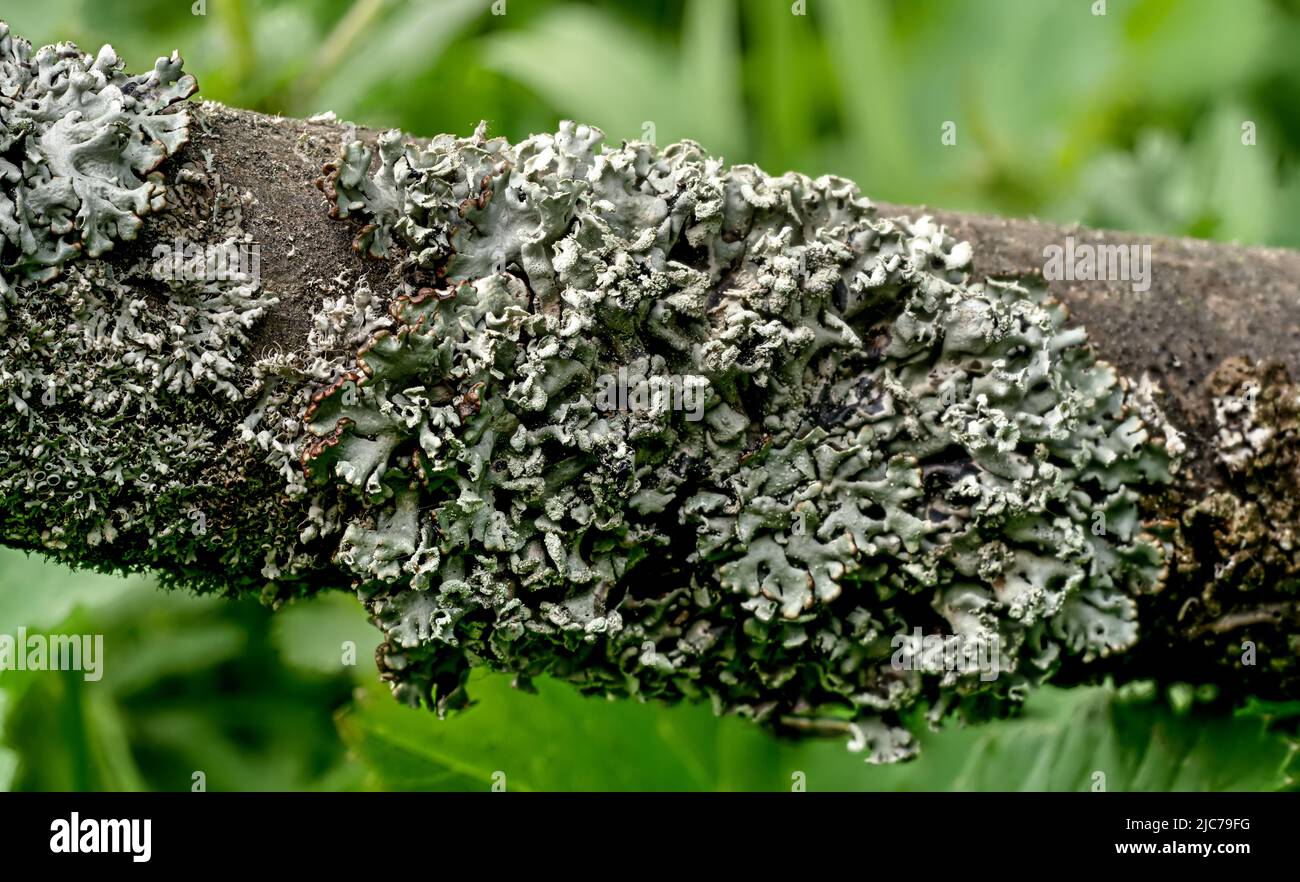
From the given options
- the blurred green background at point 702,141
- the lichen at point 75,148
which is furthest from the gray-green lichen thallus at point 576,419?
the blurred green background at point 702,141

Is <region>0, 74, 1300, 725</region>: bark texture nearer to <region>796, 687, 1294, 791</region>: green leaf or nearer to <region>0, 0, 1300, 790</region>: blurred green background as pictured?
<region>796, 687, 1294, 791</region>: green leaf

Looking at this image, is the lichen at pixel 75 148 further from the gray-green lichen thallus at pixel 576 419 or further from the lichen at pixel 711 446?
the lichen at pixel 711 446

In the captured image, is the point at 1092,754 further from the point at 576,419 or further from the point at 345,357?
the point at 345,357

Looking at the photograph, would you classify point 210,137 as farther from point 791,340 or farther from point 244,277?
point 791,340

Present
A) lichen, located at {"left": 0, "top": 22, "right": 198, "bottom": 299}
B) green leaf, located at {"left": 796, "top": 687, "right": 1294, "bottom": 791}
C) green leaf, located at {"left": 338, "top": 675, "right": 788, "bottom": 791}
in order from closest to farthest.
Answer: lichen, located at {"left": 0, "top": 22, "right": 198, "bottom": 299} < green leaf, located at {"left": 796, "top": 687, "right": 1294, "bottom": 791} < green leaf, located at {"left": 338, "top": 675, "right": 788, "bottom": 791}

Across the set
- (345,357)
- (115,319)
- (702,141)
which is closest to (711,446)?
(345,357)

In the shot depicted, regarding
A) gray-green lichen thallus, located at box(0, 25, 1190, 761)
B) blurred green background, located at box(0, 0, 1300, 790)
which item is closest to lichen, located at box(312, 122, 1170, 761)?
gray-green lichen thallus, located at box(0, 25, 1190, 761)
